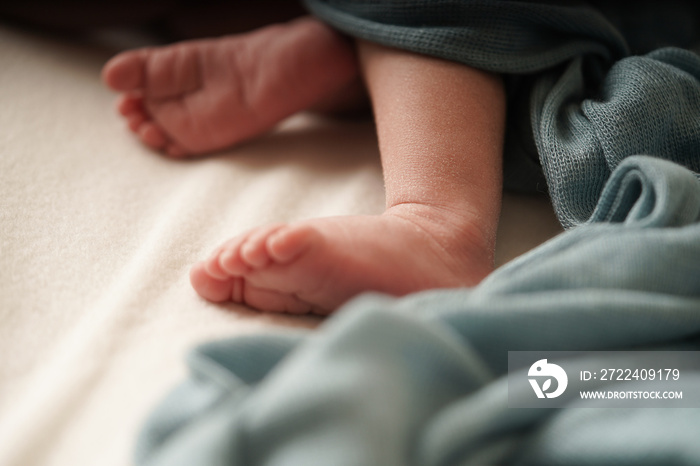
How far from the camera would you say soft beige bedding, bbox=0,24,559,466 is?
16.8 inches

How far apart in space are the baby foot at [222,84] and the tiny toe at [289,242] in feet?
1.03

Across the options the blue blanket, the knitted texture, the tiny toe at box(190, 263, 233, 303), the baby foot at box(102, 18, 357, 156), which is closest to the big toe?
the baby foot at box(102, 18, 357, 156)

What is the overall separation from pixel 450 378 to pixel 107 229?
15.3 inches

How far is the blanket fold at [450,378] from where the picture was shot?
1.05 feet

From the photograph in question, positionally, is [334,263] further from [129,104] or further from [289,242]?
[129,104]

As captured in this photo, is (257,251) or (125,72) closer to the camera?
(257,251)

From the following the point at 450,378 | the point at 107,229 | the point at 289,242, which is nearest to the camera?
the point at 450,378

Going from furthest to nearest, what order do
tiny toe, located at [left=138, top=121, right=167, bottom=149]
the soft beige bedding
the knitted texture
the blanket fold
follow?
tiny toe, located at [left=138, top=121, right=167, bottom=149]
the knitted texture
the soft beige bedding
the blanket fold

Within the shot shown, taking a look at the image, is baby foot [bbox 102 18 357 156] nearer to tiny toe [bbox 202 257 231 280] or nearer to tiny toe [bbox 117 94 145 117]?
tiny toe [bbox 117 94 145 117]

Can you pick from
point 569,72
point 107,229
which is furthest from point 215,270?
point 569,72

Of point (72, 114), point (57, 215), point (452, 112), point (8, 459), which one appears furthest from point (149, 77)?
point (8, 459)

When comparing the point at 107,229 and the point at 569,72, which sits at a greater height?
the point at 569,72

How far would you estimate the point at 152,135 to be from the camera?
74cm

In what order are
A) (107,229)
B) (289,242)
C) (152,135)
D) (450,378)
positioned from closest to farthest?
(450,378)
(289,242)
(107,229)
(152,135)
